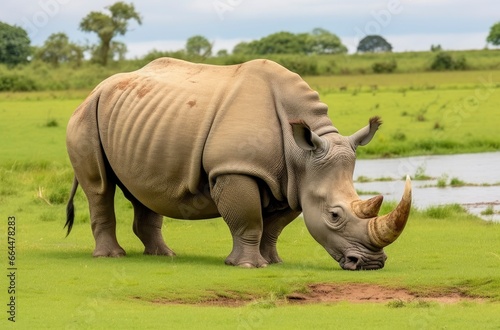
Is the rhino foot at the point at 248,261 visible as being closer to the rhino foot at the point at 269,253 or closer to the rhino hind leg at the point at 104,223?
the rhino foot at the point at 269,253

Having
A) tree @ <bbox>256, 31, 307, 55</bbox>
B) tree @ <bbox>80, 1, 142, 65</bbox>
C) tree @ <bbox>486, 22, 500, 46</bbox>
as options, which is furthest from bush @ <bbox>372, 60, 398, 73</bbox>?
tree @ <bbox>486, 22, 500, 46</bbox>

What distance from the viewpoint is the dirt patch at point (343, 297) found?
374 inches

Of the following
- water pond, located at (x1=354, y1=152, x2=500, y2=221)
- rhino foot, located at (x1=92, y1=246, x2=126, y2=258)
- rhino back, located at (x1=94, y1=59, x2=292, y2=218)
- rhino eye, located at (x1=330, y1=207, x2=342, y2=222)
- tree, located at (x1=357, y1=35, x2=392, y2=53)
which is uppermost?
rhino back, located at (x1=94, y1=59, x2=292, y2=218)

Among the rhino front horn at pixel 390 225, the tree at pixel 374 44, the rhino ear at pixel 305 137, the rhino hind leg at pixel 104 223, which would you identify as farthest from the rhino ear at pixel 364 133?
the tree at pixel 374 44

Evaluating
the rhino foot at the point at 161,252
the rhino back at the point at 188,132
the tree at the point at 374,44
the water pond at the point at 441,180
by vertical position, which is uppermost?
the rhino back at the point at 188,132

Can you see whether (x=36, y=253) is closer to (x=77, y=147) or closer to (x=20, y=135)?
(x=77, y=147)

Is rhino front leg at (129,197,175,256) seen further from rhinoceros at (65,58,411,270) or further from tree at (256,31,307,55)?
tree at (256,31,307,55)

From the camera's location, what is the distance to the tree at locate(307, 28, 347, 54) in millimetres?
84188

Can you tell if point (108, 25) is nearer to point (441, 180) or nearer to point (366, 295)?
point (441, 180)

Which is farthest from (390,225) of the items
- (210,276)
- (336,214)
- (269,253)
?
(269,253)

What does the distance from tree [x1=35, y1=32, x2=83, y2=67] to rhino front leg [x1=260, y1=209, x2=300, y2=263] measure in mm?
43637

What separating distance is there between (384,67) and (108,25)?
12862mm

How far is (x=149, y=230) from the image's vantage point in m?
12.8

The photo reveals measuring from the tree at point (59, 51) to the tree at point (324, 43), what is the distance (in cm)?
2678
